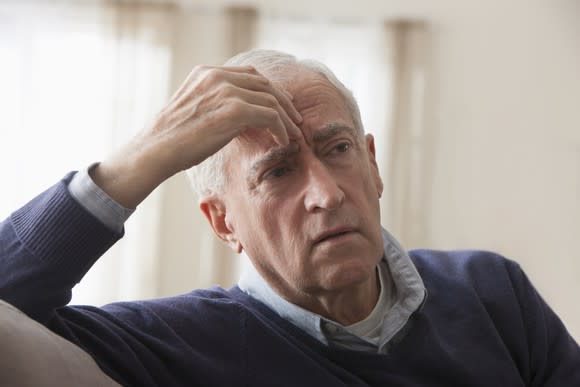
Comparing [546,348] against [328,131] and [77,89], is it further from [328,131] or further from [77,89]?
[77,89]

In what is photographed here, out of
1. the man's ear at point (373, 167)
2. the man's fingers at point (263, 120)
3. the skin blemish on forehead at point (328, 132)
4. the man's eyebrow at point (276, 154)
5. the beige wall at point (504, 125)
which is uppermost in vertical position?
the man's fingers at point (263, 120)

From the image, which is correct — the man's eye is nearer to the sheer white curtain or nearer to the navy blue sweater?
the navy blue sweater

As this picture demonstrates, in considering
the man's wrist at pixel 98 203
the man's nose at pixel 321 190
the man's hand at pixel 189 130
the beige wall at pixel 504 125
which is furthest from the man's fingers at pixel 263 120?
the beige wall at pixel 504 125

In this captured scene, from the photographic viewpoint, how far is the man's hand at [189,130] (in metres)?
1.16

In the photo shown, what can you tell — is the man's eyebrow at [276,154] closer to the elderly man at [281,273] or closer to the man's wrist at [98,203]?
the elderly man at [281,273]

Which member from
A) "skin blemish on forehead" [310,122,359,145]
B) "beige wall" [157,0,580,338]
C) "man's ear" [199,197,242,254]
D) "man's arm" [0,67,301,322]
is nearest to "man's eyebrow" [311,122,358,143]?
"skin blemish on forehead" [310,122,359,145]

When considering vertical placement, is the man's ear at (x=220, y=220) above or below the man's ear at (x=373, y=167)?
below

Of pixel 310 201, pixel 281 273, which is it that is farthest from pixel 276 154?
pixel 281 273

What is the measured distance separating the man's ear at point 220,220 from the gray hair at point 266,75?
20mm

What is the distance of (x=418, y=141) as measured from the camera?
16.5 feet

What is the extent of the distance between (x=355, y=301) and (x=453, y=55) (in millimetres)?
3948

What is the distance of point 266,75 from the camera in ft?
4.80

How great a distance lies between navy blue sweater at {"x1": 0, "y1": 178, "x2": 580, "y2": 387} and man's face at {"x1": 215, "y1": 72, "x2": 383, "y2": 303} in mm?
115

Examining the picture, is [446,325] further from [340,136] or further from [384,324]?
[340,136]
